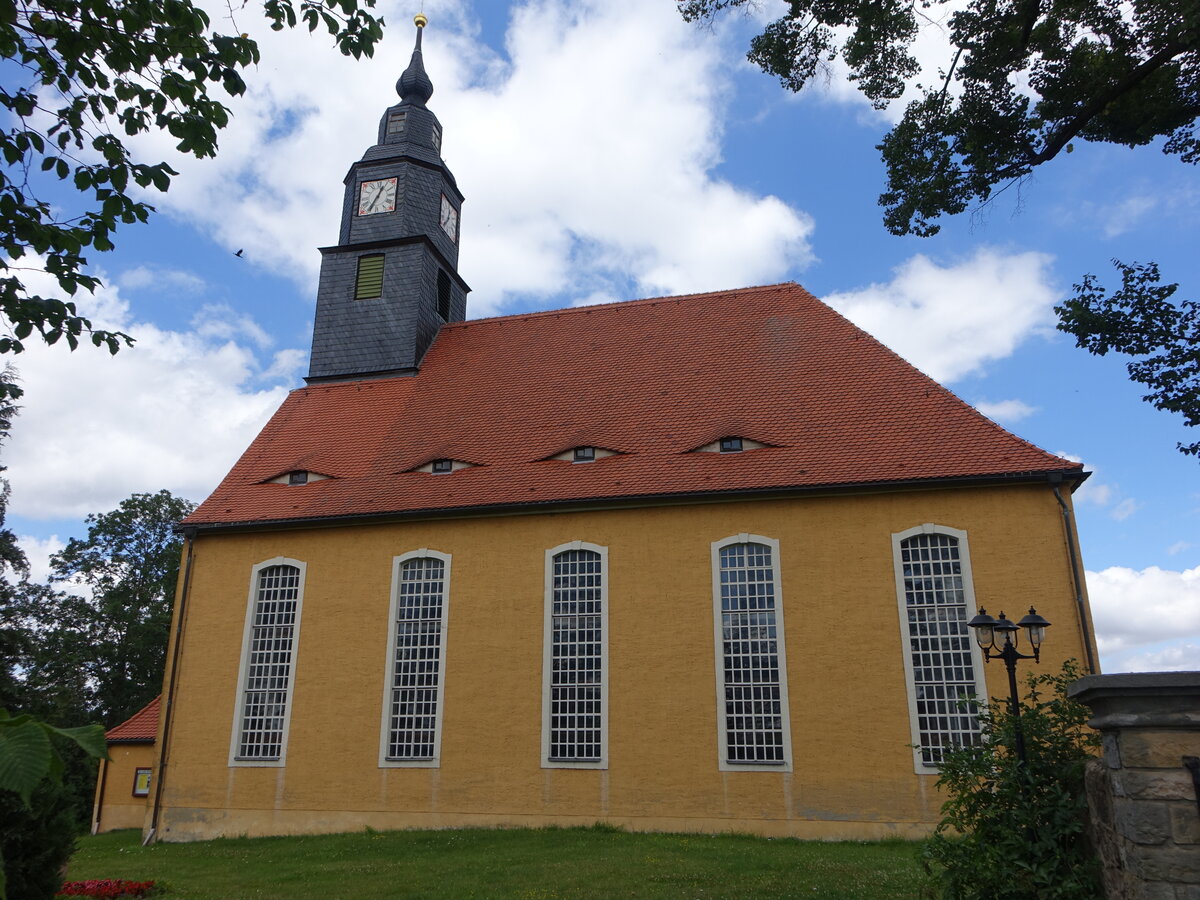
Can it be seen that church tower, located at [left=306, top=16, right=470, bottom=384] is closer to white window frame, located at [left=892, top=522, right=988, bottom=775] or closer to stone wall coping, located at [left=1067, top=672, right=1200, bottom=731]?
white window frame, located at [left=892, top=522, right=988, bottom=775]

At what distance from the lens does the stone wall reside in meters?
4.57

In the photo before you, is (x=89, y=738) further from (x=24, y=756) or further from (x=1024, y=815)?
(x=1024, y=815)

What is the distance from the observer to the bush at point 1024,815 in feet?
19.7

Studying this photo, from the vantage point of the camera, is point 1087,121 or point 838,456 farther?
point 838,456

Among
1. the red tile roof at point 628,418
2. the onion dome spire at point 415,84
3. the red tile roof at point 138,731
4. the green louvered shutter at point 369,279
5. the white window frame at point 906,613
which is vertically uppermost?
the onion dome spire at point 415,84

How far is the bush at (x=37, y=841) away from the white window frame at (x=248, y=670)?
8717 mm

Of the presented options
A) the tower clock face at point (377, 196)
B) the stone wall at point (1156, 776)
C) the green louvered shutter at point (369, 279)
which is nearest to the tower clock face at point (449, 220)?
the tower clock face at point (377, 196)

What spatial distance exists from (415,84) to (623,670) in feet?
58.2

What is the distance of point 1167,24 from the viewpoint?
876 cm

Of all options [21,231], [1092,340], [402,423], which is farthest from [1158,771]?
[402,423]

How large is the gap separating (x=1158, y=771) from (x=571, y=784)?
11228 mm

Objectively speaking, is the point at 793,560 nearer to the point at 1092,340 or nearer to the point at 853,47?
the point at 1092,340

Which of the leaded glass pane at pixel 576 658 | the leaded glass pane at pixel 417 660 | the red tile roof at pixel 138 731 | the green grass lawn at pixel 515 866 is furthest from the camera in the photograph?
the red tile roof at pixel 138 731

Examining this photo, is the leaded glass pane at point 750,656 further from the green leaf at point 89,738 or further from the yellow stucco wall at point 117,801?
the green leaf at point 89,738
